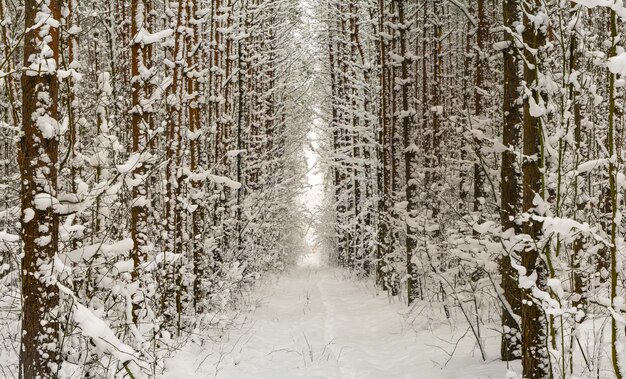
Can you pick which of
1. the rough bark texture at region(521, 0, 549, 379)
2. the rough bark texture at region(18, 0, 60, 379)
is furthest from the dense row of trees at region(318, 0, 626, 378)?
the rough bark texture at region(18, 0, 60, 379)

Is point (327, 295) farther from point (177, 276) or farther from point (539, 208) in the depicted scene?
point (539, 208)

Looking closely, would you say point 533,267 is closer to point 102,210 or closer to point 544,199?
point 544,199

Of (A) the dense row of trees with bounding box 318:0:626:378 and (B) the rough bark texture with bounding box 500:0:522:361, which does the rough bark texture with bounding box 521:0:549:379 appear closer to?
(A) the dense row of trees with bounding box 318:0:626:378

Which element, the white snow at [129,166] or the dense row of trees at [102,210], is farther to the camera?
the white snow at [129,166]

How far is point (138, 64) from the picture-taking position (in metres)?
6.65

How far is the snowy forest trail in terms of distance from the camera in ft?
21.7

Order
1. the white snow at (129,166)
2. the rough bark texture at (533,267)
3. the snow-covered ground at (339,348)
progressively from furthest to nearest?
the snow-covered ground at (339,348) < the rough bark texture at (533,267) < the white snow at (129,166)

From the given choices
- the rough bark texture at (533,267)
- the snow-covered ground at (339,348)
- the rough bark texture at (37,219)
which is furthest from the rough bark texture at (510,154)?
the rough bark texture at (37,219)

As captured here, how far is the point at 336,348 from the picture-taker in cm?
819

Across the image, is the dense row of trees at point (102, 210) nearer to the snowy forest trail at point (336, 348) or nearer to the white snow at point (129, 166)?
the white snow at point (129, 166)

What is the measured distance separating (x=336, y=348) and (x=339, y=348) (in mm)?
49

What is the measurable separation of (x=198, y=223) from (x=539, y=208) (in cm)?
663

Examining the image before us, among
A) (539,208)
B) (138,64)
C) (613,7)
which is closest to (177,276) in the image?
(138,64)

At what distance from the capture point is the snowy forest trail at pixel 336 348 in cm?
661
